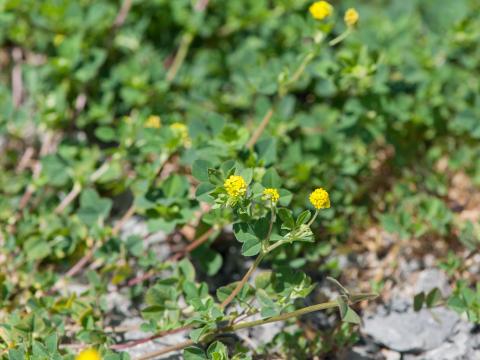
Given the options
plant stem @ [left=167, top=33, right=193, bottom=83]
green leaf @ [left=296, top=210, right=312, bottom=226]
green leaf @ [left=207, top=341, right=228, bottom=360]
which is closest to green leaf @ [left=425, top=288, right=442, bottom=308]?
green leaf @ [left=296, top=210, right=312, bottom=226]

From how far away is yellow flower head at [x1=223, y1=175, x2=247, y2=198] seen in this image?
1.98m

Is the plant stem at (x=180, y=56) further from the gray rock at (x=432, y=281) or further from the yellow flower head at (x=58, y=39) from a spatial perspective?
the gray rock at (x=432, y=281)

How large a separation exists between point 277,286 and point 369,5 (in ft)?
7.41

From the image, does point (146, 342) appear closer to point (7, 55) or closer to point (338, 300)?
point (338, 300)

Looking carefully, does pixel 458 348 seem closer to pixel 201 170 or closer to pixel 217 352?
pixel 217 352

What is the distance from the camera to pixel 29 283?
8.29 feet

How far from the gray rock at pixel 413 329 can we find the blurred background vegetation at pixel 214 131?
0.51 ft

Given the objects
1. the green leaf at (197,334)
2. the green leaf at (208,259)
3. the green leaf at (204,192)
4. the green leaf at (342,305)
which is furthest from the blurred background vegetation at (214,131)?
the green leaf at (342,305)

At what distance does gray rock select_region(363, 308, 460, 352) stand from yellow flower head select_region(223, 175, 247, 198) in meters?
0.93

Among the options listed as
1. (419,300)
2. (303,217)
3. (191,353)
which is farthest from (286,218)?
(419,300)

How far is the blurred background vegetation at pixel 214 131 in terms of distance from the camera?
8.42 ft

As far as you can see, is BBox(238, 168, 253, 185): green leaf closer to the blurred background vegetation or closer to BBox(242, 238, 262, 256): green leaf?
BBox(242, 238, 262, 256): green leaf

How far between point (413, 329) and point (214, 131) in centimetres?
114

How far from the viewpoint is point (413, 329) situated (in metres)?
2.52
